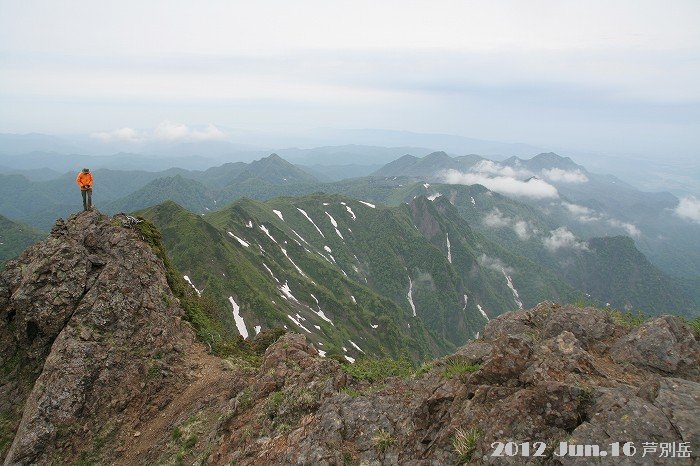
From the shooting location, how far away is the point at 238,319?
8925 cm

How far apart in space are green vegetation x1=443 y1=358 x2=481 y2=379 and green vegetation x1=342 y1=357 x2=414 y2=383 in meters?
2.53

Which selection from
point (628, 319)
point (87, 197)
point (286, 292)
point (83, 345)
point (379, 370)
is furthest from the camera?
point (286, 292)

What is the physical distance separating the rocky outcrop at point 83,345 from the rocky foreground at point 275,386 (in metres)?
0.07

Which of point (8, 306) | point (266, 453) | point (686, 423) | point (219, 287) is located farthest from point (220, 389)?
point (219, 287)

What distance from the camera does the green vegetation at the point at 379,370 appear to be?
605 inches

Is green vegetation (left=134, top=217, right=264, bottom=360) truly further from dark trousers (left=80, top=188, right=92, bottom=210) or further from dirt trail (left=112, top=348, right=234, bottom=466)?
dark trousers (left=80, top=188, right=92, bottom=210)

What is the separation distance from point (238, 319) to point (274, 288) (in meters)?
25.3

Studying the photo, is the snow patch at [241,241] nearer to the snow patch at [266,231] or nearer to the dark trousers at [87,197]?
the snow patch at [266,231]

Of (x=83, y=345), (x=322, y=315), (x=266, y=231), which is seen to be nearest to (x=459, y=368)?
(x=83, y=345)

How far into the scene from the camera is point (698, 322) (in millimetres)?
14195

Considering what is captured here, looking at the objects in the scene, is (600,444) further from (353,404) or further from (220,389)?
(220,389)

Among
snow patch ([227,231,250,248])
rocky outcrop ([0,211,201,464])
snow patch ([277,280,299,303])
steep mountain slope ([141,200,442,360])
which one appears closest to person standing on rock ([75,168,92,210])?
rocky outcrop ([0,211,201,464])

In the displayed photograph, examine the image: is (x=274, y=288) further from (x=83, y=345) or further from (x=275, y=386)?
(x=275, y=386)

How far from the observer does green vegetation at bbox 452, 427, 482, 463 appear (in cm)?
899
